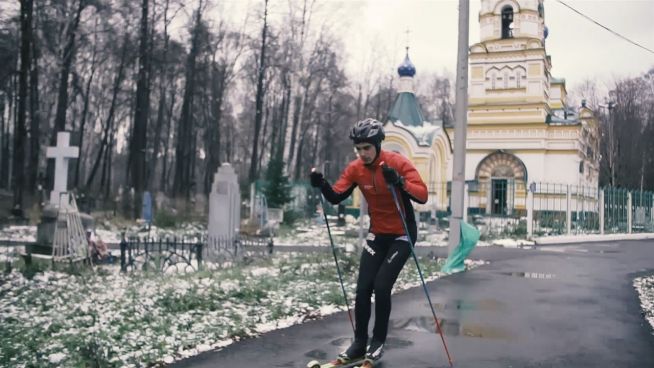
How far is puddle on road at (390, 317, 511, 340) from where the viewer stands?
252 inches

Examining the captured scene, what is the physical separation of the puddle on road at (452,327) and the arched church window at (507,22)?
35612 mm

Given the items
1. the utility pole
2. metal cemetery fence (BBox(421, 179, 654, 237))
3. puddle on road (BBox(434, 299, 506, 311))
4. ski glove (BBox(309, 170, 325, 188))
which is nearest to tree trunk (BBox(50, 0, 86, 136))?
metal cemetery fence (BBox(421, 179, 654, 237))

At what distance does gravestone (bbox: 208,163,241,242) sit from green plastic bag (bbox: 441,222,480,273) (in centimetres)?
504

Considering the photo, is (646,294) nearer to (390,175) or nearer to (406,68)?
(390,175)

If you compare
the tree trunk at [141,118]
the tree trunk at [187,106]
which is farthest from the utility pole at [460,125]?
the tree trunk at [187,106]

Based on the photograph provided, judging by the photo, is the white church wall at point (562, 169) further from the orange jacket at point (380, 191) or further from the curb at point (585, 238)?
the orange jacket at point (380, 191)

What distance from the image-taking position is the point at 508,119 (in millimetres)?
39000

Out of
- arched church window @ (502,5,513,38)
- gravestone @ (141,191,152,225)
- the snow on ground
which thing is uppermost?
arched church window @ (502,5,513,38)

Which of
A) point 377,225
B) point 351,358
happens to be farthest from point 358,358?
point 377,225

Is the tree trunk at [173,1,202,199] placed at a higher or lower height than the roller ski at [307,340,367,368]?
higher

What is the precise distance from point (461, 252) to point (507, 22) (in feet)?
104

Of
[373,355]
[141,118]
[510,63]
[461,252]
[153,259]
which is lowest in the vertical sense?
[373,355]

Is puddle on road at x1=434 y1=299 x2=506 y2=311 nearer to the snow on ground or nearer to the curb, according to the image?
the snow on ground

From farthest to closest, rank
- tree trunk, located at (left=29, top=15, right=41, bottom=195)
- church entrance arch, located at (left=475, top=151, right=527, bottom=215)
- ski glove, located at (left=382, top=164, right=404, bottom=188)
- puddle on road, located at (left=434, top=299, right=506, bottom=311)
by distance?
church entrance arch, located at (left=475, top=151, right=527, bottom=215), tree trunk, located at (left=29, top=15, right=41, bottom=195), puddle on road, located at (left=434, top=299, right=506, bottom=311), ski glove, located at (left=382, top=164, right=404, bottom=188)
